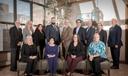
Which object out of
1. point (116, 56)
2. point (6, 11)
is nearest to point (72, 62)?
point (116, 56)

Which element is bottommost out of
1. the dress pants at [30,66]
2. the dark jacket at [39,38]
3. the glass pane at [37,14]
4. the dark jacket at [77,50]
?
the dress pants at [30,66]

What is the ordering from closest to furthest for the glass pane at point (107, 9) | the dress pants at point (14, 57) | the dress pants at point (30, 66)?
1. the dress pants at point (30, 66)
2. the dress pants at point (14, 57)
3. the glass pane at point (107, 9)

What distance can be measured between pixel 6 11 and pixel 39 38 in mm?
1569

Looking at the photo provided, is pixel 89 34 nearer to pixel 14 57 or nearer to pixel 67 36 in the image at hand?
pixel 67 36

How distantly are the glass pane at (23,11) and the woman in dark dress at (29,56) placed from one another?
2338 millimetres

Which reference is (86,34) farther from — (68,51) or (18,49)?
(18,49)

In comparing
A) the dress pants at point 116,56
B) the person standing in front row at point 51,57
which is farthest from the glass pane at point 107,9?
the person standing in front row at point 51,57

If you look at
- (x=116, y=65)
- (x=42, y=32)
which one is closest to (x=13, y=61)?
(x=42, y=32)

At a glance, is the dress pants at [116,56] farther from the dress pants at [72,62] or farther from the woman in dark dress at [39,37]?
the woman in dark dress at [39,37]

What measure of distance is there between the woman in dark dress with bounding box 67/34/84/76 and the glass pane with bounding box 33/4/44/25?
10.8ft

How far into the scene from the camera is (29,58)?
5742mm

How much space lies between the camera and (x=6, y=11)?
24.3 feet

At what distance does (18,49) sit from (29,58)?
45.4 inches

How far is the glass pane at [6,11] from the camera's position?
7.19m
